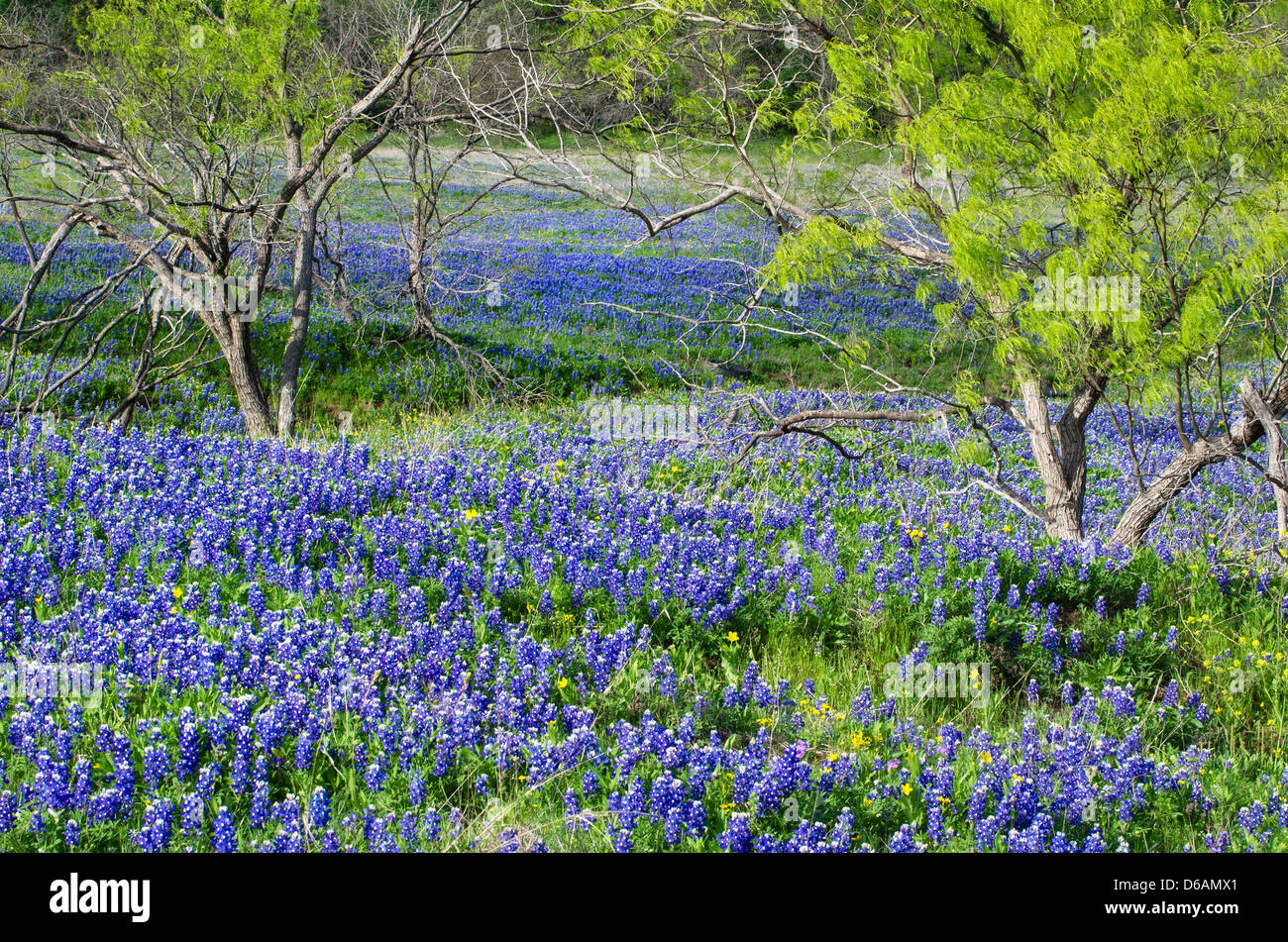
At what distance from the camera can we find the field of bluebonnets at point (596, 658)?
11.1 ft

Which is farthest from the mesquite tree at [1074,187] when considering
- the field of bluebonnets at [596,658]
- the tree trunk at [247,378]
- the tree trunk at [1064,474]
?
the tree trunk at [247,378]

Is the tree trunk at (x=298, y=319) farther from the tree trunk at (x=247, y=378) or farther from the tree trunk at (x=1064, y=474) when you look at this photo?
the tree trunk at (x=1064, y=474)

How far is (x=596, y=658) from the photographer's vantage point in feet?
14.3

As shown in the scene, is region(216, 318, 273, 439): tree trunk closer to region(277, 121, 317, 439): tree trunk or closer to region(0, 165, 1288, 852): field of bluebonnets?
region(277, 121, 317, 439): tree trunk

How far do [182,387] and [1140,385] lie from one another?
35.9 ft

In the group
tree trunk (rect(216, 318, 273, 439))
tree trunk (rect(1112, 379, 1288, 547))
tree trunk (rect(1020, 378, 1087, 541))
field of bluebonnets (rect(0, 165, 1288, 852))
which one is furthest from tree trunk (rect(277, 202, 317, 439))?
tree trunk (rect(1112, 379, 1288, 547))

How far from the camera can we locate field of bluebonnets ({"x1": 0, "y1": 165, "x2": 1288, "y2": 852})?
339 centimetres

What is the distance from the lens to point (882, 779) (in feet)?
12.4

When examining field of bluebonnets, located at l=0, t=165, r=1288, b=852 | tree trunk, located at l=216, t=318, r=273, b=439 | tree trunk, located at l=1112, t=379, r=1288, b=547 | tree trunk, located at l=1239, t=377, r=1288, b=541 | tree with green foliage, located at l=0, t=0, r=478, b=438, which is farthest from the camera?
tree trunk, located at l=216, t=318, r=273, b=439

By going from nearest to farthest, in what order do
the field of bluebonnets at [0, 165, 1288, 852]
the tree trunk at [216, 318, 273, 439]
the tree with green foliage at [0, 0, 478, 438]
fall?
the field of bluebonnets at [0, 165, 1288, 852], the tree with green foliage at [0, 0, 478, 438], the tree trunk at [216, 318, 273, 439]

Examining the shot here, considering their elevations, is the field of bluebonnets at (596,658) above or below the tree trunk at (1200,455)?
below

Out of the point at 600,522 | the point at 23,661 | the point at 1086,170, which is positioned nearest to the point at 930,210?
the point at 1086,170

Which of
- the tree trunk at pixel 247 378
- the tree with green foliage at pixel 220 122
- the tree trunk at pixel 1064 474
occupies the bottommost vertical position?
the tree trunk at pixel 1064 474

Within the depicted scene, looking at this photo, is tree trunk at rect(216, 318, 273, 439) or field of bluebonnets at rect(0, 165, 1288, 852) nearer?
field of bluebonnets at rect(0, 165, 1288, 852)
